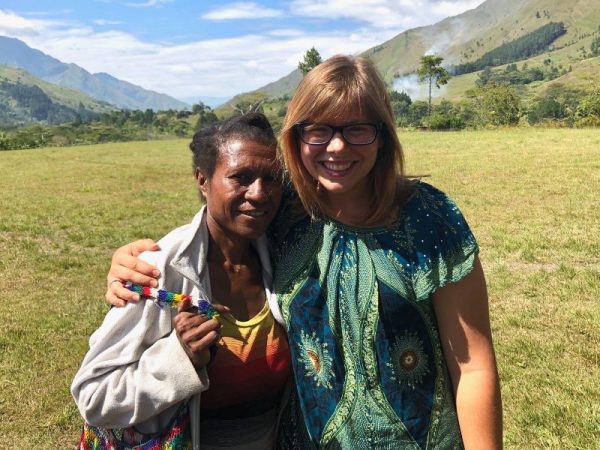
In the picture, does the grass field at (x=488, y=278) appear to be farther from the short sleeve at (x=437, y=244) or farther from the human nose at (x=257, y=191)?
the human nose at (x=257, y=191)

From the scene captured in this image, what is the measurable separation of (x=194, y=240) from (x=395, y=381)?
34.3 inches

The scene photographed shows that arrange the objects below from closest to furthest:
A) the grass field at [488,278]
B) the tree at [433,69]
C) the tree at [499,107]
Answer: the grass field at [488,278]
the tree at [499,107]
the tree at [433,69]

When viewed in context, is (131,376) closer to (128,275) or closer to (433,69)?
(128,275)

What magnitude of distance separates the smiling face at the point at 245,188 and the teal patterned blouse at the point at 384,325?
0.25 metres

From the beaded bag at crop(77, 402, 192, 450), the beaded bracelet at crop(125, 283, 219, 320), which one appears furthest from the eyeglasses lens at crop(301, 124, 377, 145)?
the beaded bag at crop(77, 402, 192, 450)

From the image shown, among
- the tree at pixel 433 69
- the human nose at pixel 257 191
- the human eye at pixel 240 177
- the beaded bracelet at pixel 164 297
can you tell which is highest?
the tree at pixel 433 69

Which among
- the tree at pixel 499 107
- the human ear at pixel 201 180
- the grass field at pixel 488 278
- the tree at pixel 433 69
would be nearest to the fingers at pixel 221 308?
the human ear at pixel 201 180

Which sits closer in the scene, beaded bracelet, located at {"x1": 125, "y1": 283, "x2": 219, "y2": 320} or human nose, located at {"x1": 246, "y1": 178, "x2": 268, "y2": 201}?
beaded bracelet, located at {"x1": 125, "y1": 283, "x2": 219, "y2": 320}

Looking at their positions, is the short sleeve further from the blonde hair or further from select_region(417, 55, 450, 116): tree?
select_region(417, 55, 450, 116): tree

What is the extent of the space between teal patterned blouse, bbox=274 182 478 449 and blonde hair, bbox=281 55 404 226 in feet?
0.31

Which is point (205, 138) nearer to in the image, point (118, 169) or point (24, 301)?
point (24, 301)

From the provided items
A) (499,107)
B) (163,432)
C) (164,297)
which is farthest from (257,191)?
(499,107)

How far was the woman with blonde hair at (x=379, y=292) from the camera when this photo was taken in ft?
5.89

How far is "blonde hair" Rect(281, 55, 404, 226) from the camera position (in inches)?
69.2
